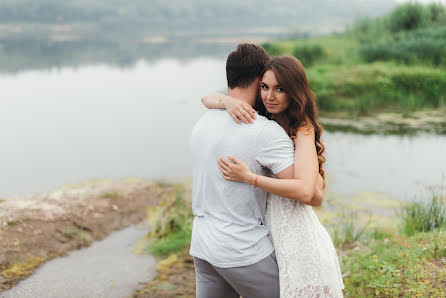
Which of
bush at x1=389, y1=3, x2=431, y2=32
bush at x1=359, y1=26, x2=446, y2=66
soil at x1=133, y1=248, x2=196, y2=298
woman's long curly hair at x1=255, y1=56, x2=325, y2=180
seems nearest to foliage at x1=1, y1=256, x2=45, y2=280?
soil at x1=133, y1=248, x2=196, y2=298

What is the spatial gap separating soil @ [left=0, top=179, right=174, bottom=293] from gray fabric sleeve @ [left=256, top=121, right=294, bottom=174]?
9.78 ft

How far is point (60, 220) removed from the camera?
4980mm

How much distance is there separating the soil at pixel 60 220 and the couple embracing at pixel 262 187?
2.73m

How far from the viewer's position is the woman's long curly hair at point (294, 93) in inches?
74.5

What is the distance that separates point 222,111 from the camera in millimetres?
1960

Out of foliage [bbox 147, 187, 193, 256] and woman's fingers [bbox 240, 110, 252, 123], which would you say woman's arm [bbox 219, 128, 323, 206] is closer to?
woman's fingers [bbox 240, 110, 252, 123]

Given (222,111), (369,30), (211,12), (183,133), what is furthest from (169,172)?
(211,12)

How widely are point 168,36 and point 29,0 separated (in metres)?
14.4

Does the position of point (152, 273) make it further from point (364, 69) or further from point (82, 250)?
point (364, 69)

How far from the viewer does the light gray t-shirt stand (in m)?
1.83

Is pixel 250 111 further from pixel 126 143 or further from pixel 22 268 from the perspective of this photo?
pixel 126 143

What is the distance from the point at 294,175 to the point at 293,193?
7cm

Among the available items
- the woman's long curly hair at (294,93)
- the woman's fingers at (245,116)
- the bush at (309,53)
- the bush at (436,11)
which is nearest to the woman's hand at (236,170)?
the woman's fingers at (245,116)

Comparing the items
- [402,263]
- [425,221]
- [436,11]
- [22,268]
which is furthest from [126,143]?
[436,11]
